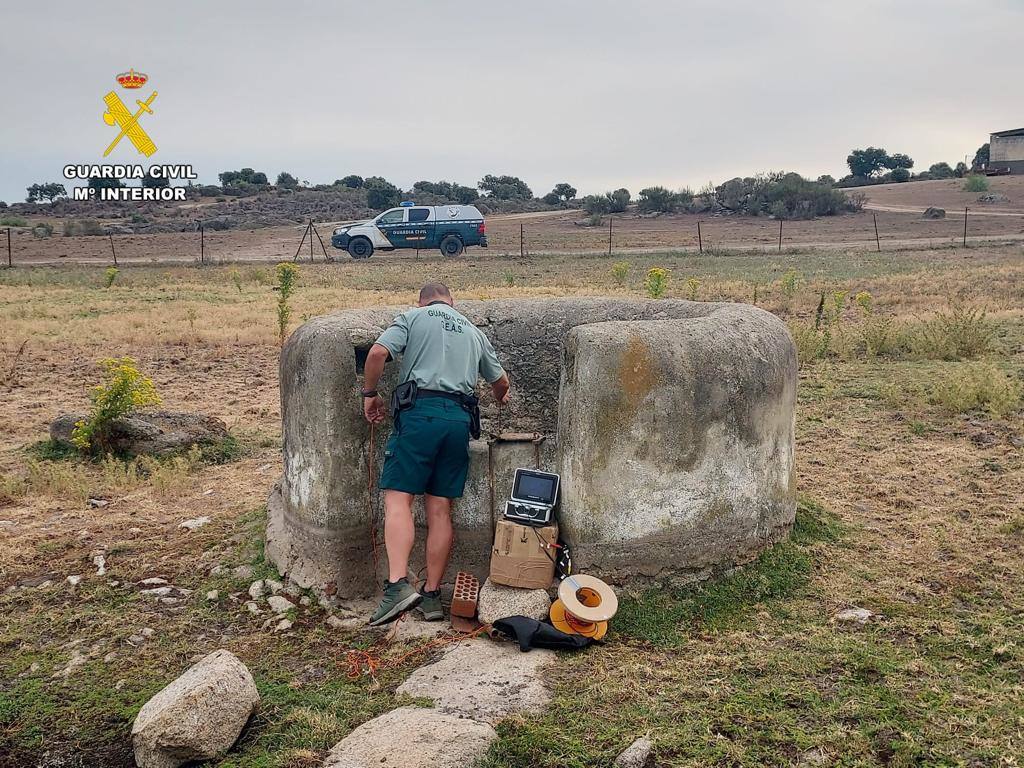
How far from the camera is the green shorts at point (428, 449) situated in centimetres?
441

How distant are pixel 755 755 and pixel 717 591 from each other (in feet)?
4.64

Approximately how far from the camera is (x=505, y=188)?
61938 millimetres

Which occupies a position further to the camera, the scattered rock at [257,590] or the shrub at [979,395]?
the shrub at [979,395]

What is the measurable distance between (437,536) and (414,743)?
1.49 meters

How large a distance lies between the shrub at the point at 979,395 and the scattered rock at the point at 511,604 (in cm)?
483

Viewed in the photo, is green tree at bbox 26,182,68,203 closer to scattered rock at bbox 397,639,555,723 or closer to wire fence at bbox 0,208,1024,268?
wire fence at bbox 0,208,1024,268

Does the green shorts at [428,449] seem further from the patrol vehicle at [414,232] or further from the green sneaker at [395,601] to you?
the patrol vehicle at [414,232]

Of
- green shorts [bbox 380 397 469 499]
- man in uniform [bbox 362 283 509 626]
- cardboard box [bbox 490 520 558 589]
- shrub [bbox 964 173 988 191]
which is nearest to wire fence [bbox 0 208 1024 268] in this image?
shrub [bbox 964 173 988 191]

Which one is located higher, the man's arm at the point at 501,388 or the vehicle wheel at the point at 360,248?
A: the vehicle wheel at the point at 360,248

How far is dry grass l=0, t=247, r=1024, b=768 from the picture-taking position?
129 inches

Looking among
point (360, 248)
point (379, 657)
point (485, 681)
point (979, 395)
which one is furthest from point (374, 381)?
point (360, 248)

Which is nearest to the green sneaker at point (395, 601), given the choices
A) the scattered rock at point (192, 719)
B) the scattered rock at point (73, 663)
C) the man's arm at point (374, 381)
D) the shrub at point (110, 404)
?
the man's arm at point (374, 381)

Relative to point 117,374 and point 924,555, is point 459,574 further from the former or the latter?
point 117,374

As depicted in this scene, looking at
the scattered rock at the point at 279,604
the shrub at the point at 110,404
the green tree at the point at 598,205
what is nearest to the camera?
A: the scattered rock at the point at 279,604
